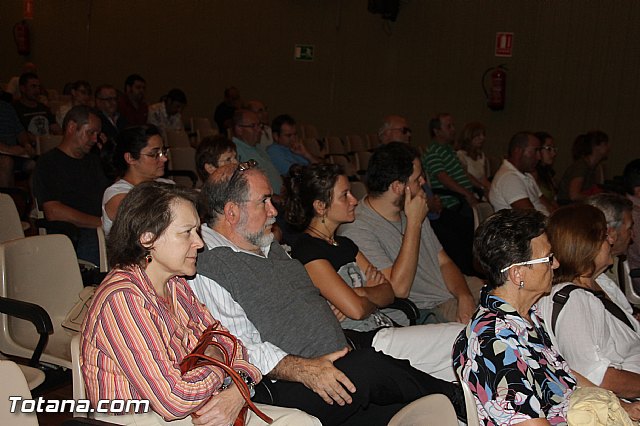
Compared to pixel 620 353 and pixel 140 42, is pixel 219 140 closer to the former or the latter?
pixel 620 353

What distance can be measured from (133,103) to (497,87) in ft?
14.9

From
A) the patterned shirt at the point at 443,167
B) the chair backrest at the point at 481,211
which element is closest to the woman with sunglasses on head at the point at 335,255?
the chair backrest at the point at 481,211

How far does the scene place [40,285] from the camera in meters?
3.19

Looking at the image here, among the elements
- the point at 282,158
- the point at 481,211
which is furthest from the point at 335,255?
the point at 282,158

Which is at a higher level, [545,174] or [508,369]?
[545,174]

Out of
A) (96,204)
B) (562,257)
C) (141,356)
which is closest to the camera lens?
(141,356)

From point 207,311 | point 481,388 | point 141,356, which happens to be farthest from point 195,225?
point 481,388

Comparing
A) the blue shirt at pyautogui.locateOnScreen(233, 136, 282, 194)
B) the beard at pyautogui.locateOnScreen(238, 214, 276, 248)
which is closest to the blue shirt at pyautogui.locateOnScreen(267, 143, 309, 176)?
the blue shirt at pyautogui.locateOnScreen(233, 136, 282, 194)

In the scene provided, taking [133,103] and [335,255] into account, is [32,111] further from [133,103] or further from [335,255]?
[335,255]

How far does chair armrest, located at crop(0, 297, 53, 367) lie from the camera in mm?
2779

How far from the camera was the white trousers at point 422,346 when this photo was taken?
106 inches

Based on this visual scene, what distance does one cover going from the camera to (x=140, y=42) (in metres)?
13.5

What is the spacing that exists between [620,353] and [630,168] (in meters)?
2.39

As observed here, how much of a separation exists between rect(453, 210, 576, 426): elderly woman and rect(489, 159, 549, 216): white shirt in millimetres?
2949
